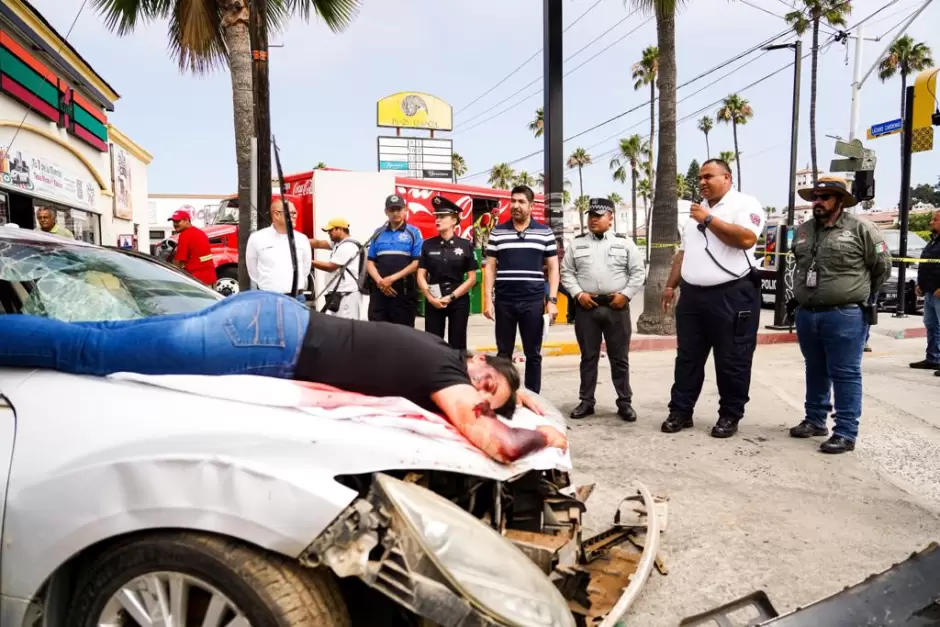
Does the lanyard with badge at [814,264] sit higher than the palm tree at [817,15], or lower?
lower

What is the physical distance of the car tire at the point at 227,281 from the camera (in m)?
12.6

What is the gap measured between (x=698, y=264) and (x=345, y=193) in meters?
10.1

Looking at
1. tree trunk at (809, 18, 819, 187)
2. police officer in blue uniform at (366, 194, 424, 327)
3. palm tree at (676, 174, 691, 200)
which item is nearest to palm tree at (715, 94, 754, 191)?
palm tree at (676, 174, 691, 200)

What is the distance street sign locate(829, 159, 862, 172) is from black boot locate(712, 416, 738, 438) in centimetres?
668

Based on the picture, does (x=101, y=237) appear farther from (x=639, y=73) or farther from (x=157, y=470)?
(x=639, y=73)

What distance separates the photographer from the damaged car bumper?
1.55 m

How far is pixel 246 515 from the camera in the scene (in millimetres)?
1607

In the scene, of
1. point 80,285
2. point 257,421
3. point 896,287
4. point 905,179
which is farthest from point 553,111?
point 896,287

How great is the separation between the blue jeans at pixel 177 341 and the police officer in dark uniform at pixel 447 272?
3927 mm

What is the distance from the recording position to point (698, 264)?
4914 millimetres

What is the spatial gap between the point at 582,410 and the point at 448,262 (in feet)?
5.94

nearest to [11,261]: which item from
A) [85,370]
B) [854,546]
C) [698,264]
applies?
[85,370]

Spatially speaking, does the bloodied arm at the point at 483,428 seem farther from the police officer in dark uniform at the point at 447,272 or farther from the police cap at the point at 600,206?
the police officer in dark uniform at the point at 447,272

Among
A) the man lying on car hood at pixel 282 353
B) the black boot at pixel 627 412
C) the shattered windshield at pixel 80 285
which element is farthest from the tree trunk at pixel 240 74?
the man lying on car hood at pixel 282 353
